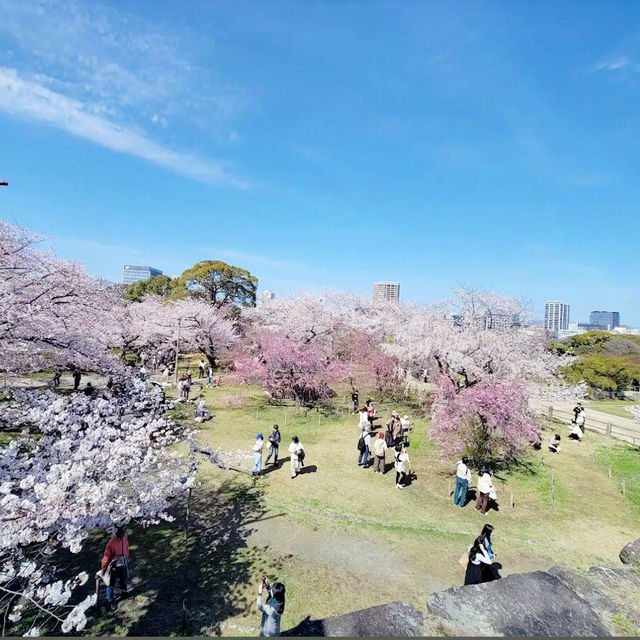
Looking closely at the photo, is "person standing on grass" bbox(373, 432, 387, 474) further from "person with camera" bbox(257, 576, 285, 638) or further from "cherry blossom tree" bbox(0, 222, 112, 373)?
"cherry blossom tree" bbox(0, 222, 112, 373)

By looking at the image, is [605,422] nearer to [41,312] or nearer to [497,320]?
[497,320]

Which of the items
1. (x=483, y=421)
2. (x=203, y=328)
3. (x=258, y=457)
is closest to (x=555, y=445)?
(x=483, y=421)

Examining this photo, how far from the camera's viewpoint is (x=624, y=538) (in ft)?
29.8

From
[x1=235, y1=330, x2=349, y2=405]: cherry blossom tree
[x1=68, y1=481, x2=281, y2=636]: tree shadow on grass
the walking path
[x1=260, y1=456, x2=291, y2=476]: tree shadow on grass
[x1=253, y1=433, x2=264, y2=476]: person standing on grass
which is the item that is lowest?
[x1=68, y1=481, x2=281, y2=636]: tree shadow on grass

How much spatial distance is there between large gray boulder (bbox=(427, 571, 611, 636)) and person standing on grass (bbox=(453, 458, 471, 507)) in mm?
5385

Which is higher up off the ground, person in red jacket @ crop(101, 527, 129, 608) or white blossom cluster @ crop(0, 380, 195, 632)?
white blossom cluster @ crop(0, 380, 195, 632)

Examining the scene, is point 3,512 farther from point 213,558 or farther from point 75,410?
point 75,410

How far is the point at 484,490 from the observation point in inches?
380

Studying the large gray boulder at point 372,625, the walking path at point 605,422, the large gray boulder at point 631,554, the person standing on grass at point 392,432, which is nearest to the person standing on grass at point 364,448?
the person standing on grass at point 392,432

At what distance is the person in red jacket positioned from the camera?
6188mm

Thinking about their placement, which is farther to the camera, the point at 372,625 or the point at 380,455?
the point at 380,455

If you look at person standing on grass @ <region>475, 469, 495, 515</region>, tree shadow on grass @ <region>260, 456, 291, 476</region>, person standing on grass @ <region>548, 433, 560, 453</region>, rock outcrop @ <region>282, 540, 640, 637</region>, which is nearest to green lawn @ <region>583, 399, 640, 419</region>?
person standing on grass @ <region>548, 433, 560, 453</region>

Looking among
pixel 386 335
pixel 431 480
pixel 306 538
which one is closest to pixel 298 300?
pixel 386 335

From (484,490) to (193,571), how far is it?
7036 millimetres
